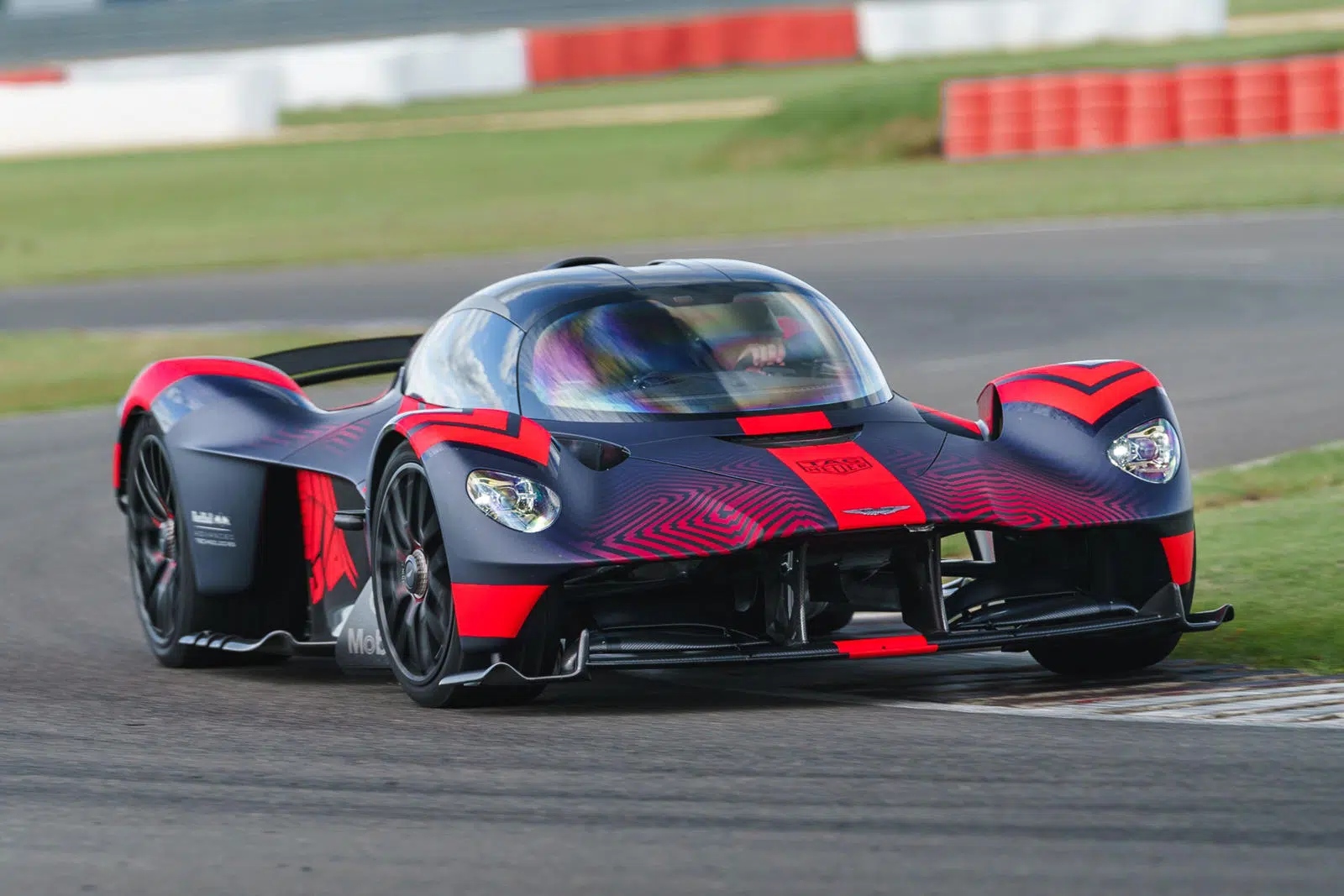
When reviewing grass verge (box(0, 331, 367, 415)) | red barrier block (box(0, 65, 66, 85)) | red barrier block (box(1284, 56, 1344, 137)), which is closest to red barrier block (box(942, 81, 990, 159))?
red barrier block (box(1284, 56, 1344, 137))

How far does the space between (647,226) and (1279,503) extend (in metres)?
18.4

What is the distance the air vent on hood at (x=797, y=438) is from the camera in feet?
22.0

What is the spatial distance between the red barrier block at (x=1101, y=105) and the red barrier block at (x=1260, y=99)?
1.60 m

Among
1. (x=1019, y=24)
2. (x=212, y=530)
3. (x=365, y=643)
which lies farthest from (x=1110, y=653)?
(x=1019, y=24)

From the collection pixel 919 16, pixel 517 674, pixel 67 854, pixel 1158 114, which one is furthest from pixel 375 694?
pixel 919 16

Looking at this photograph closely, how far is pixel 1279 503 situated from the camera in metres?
10.1

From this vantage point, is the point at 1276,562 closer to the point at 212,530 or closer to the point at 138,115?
the point at 212,530

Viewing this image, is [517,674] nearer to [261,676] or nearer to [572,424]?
[572,424]

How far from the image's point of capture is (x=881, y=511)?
Result: 20.7 feet

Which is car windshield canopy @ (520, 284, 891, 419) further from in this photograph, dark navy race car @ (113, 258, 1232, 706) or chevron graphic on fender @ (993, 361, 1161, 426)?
chevron graphic on fender @ (993, 361, 1161, 426)

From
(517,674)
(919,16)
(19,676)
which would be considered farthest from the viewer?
(919,16)

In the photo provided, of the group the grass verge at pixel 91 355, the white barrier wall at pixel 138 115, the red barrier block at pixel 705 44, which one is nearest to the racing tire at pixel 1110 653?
the grass verge at pixel 91 355

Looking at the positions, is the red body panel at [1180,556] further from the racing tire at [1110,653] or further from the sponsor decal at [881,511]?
the sponsor decal at [881,511]

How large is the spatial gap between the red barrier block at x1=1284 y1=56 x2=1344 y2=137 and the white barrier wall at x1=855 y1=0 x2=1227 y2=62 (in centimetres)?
1706
